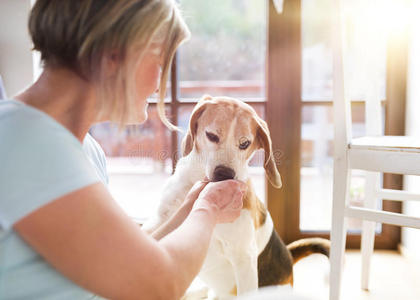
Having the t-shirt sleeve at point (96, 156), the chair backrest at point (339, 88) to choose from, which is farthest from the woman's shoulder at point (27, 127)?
the chair backrest at point (339, 88)

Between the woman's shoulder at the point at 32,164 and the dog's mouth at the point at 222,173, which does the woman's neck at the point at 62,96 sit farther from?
the dog's mouth at the point at 222,173

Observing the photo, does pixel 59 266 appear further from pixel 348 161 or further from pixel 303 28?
pixel 303 28

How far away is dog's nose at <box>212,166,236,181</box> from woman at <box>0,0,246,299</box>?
14.1 inches

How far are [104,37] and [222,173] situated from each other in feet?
1.82

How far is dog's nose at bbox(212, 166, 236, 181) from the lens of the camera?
39.4 inches

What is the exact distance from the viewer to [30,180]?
0.47 meters

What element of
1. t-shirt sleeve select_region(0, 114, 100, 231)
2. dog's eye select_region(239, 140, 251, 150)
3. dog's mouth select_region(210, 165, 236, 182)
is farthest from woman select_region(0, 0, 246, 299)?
dog's eye select_region(239, 140, 251, 150)

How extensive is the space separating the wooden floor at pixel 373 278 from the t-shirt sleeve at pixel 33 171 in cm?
125

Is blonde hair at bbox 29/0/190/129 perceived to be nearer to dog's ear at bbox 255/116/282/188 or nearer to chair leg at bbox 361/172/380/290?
dog's ear at bbox 255/116/282/188

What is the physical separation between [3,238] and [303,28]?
179 cm

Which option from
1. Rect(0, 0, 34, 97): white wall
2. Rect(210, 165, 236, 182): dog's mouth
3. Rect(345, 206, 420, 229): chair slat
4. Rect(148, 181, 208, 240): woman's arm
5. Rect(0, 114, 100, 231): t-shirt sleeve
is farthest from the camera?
Rect(0, 0, 34, 97): white wall

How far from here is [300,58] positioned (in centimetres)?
191

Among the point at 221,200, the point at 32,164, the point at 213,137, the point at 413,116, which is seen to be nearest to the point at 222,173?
the point at 213,137

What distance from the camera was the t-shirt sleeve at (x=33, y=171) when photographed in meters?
0.46
